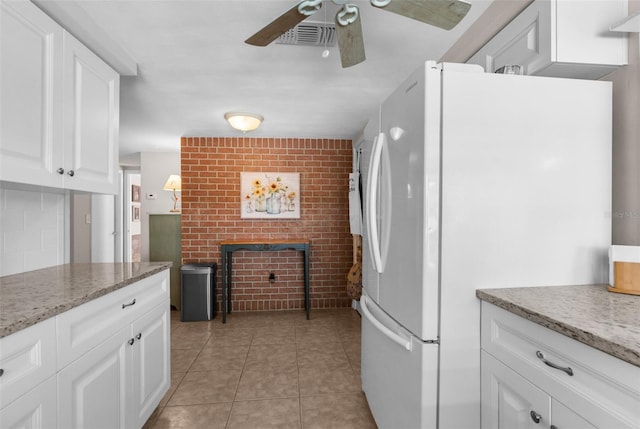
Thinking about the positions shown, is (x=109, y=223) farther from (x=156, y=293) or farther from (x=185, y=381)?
(x=156, y=293)

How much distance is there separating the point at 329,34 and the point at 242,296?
3307 mm

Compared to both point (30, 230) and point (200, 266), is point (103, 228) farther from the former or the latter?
point (30, 230)

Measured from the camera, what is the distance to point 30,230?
1811mm

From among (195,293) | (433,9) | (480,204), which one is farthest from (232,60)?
(195,293)

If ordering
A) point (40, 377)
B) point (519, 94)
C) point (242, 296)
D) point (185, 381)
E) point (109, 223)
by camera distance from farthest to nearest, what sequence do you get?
point (109, 223), point (242, 296), point (185, 381), point (519, 94), point (40, 377)

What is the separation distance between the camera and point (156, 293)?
6.12 ft

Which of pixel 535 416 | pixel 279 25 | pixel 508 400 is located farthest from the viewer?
pixel 279 25

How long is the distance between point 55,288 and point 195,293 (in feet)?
8.50

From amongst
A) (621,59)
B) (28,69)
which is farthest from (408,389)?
(28,69)

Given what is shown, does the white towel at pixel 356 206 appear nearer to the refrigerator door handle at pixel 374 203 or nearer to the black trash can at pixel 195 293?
the black trash can at pixel 195 293

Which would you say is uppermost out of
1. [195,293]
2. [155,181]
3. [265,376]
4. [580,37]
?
[580,37]

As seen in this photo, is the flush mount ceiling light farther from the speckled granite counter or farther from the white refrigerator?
the white refrigerator

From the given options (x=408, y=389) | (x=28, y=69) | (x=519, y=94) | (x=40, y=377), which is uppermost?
(x=28, y=69)

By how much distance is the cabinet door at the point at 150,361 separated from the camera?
5.37 ft
